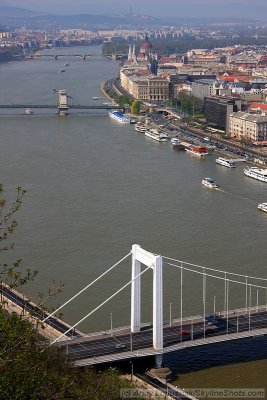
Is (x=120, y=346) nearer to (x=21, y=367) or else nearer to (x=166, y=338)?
(x=166, y=338)

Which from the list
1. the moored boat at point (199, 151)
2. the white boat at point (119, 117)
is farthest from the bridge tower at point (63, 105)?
the moored boat at point (199, 151)

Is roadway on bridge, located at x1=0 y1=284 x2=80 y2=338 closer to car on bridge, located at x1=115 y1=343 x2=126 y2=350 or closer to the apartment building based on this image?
car on bridge, located at x1=115 y1=343 x2=126 y2=350

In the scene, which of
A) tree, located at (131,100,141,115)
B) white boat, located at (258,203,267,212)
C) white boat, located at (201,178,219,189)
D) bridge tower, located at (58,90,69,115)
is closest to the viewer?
white boat, located at (258,203,267,212)

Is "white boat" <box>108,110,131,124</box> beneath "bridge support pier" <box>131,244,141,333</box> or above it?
above

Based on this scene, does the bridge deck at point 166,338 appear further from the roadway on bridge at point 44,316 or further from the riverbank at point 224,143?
the riverbank at point 224,143

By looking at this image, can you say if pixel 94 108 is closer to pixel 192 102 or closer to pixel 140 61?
pixel 192 102

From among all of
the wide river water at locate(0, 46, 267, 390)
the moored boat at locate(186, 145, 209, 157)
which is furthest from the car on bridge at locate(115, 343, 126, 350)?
the moored boat at locate(186, 145, 209, 157)
